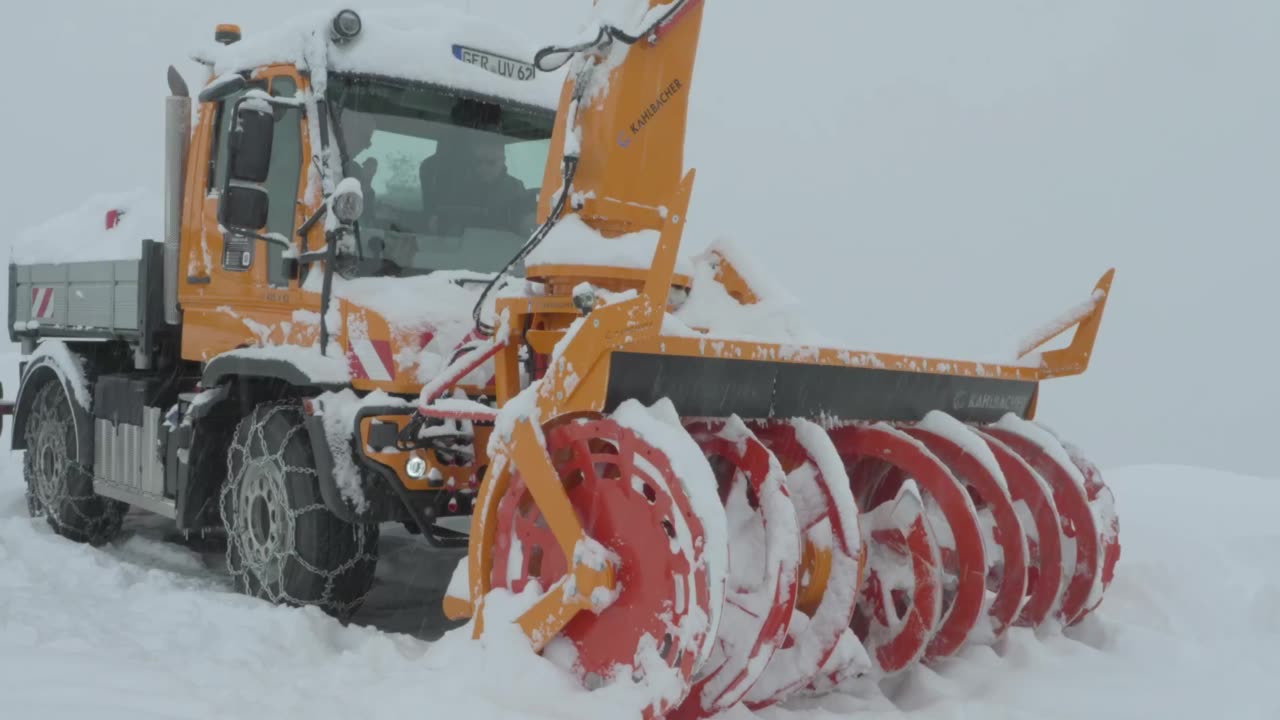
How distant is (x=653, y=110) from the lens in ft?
14.3

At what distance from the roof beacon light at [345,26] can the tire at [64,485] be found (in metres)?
3.61

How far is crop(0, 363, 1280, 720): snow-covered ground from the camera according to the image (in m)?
3.46

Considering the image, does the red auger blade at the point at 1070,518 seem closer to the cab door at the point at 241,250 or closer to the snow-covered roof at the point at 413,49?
the snow-covered roof at the point at 413,49

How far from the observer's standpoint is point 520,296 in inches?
169

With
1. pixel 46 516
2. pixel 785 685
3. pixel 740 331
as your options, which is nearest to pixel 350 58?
pixel 740 331

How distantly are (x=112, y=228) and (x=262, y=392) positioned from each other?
2.36 m

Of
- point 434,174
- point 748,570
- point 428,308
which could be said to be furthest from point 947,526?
point 434,174

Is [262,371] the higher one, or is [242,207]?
[242,207]

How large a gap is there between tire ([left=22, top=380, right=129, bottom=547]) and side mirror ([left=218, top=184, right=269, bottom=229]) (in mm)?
3108

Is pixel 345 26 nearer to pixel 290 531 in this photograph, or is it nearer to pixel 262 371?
pixel 262 371

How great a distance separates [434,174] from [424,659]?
213cm

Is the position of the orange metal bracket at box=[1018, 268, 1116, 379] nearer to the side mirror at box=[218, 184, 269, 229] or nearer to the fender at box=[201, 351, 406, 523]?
the fender at box=[201, 351, 406, 523]

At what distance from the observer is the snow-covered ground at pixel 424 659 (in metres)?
3.46

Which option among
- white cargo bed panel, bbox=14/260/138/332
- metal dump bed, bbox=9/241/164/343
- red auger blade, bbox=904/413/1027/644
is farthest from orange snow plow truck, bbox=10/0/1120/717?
white cargo bed panel, bbox=14/260/138/332
